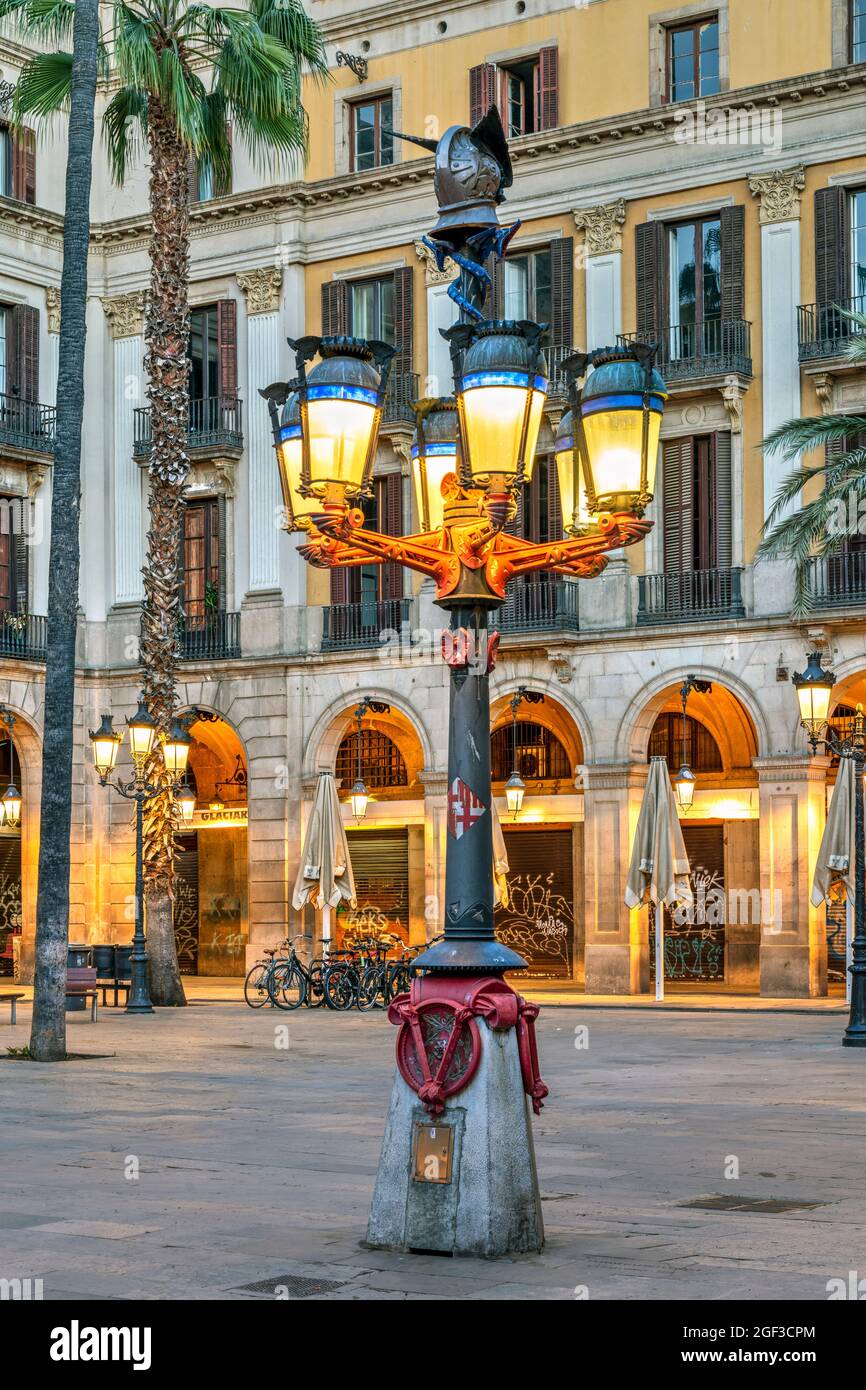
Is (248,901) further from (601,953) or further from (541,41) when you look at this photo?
(541,41)

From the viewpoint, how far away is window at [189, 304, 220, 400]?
130 ft

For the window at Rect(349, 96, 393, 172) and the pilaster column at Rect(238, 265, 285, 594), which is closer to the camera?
the window at Rect(349, 96, 393, 172)

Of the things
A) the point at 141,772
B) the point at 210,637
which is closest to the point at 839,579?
the point at 141,772

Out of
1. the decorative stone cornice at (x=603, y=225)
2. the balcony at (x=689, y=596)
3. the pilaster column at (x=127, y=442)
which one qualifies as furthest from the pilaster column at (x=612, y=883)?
the pilaster column at (x=127, y=442)

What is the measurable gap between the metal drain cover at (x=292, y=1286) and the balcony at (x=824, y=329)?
25.8 metres

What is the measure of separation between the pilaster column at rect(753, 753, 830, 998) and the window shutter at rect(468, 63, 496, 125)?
12866 millimetres

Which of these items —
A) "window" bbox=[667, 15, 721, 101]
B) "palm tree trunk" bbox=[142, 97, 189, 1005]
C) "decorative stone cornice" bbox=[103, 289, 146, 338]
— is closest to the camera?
"palm tree trunk" bbox=[142, 97, 189, 1005]

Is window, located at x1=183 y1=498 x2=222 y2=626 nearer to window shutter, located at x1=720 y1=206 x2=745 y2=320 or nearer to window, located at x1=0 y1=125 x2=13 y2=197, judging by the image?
window, located at x1=0 y1=125 x2=13 y2=197

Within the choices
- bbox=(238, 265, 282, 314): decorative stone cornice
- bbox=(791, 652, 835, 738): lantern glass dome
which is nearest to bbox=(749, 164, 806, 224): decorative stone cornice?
bbox=(238, 265, 282, 314): decorative stone cornice

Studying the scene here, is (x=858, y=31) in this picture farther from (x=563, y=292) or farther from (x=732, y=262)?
(x=563, y=292)

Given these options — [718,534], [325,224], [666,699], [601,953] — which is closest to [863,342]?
[718,534]

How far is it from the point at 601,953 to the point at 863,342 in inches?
453

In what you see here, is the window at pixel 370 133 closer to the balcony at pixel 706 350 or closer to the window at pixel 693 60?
the window at pixel 693 60
